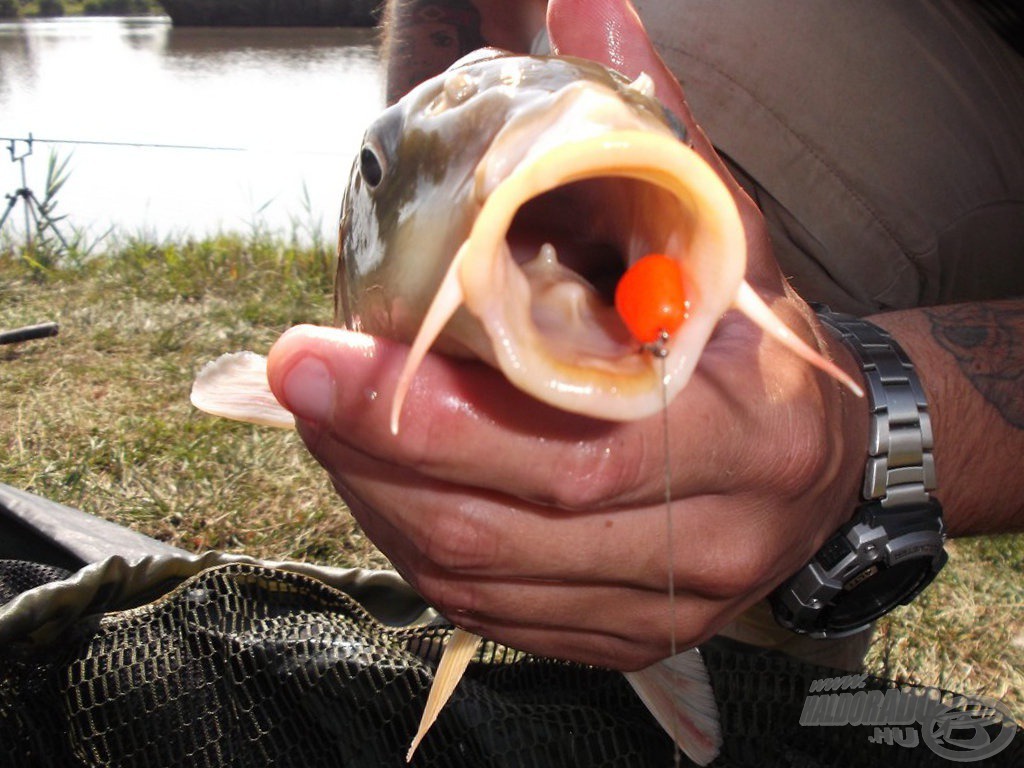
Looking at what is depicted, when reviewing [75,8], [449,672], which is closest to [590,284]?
[449,672]

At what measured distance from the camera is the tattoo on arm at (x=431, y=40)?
6.66 ft

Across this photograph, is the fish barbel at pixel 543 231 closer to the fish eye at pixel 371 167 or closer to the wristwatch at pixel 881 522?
the fish eye at pixel 371 167

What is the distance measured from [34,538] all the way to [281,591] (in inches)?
16.5

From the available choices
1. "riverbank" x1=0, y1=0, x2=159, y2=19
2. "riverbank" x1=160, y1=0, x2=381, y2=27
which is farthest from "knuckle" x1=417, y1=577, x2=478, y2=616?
"riverbank" x1=0, y1=0, x2=159, y2=19

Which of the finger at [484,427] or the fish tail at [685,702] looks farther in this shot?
the fish tail at [685,702]

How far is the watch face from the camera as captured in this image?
3.49 feet

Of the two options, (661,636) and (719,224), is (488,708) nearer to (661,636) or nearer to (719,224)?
(661,636)

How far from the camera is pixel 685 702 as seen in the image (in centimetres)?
100

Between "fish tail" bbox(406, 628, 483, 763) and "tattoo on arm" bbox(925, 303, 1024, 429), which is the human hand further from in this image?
"tattoo on arm" bbox(925, 303, 1024, 429)

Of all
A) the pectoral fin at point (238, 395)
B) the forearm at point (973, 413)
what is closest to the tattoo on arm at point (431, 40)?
the pectoral fin at point (238, 395)

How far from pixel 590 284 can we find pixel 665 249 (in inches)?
3.2

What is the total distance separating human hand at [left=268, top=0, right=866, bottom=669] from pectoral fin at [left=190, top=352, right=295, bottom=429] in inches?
12.1

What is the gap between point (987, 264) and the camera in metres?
1.59

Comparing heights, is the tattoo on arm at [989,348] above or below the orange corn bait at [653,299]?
below
